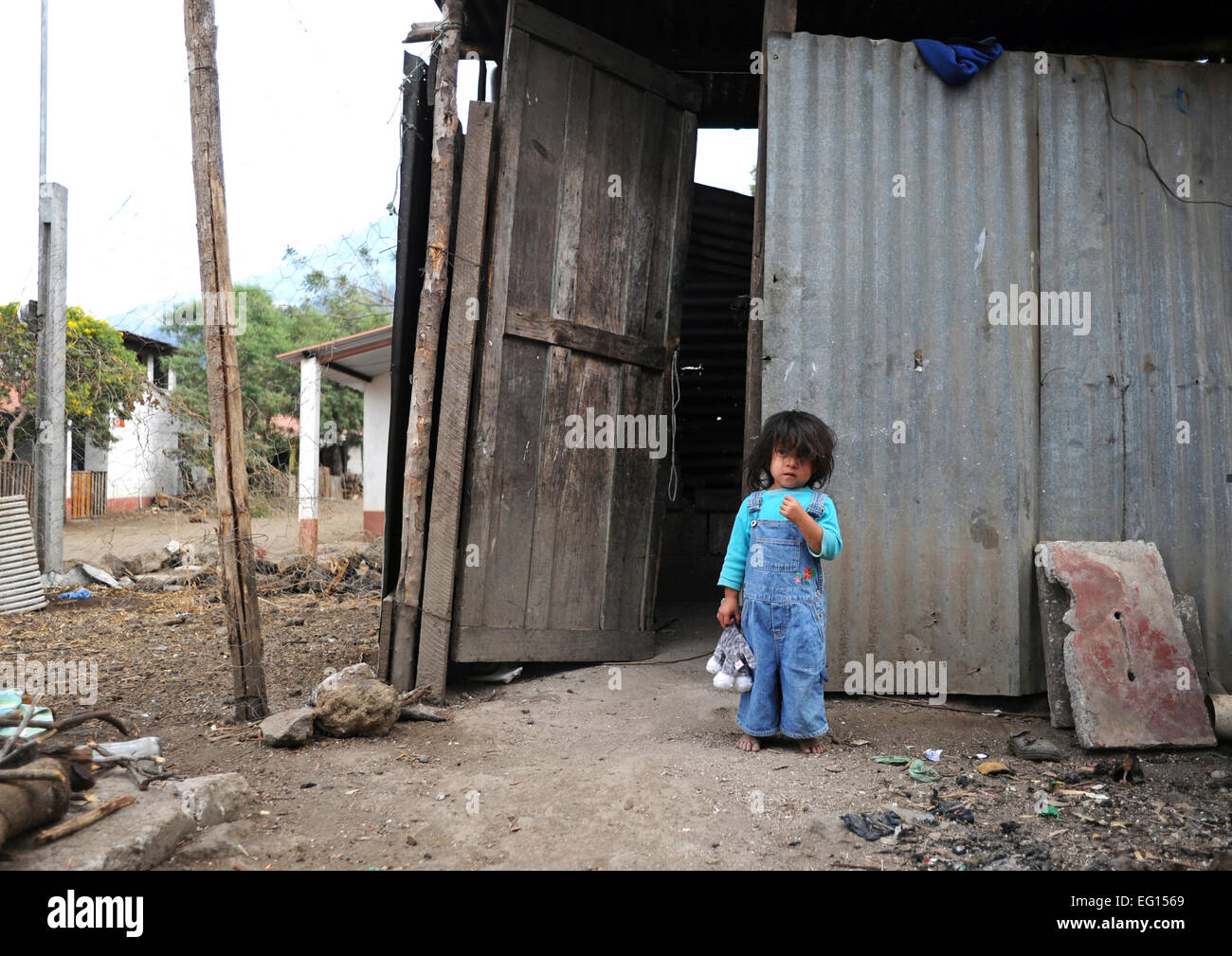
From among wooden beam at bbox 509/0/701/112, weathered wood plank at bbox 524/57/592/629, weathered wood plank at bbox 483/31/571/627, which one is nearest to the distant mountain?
weathered wood plank at bbox 483/31/571/627

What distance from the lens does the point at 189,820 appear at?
8.56 feet

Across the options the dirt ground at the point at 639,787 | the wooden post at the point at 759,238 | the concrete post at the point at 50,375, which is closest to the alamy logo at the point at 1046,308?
the wooden post at the point at 759,238

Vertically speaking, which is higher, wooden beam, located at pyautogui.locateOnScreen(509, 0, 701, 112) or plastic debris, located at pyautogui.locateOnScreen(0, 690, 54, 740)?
wooden beam, located at pyautogui.locateOnScreen(509, 0, 701, 112)

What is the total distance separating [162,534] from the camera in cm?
1420

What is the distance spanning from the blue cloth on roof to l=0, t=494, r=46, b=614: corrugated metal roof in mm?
8437

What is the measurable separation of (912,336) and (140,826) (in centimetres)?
383

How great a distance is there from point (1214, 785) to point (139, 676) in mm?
5515

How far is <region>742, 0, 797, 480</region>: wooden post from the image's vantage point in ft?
14.0

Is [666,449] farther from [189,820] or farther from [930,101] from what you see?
[189,820]

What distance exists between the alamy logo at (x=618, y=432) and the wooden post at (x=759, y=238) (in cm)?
98

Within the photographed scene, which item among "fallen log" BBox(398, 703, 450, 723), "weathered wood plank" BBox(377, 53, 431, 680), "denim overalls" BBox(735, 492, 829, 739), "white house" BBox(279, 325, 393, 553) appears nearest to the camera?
"denim overalls" BBox(735, 492, 829, 739)

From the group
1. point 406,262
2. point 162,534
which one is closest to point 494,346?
point 406,262

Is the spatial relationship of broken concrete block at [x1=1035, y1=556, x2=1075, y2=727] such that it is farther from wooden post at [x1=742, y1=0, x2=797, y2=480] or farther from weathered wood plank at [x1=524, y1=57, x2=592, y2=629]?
weathered wood plank at [x1=524, y1=57, x2=592, y2=629]
